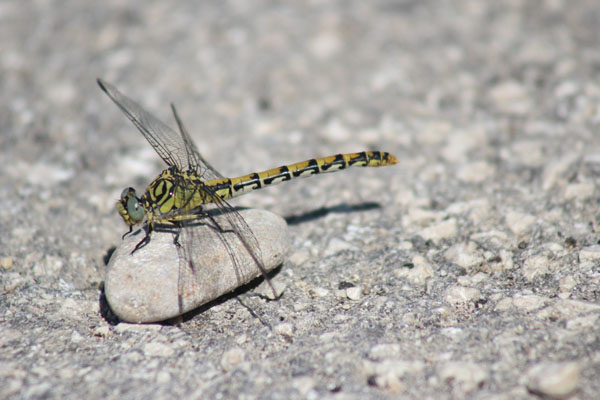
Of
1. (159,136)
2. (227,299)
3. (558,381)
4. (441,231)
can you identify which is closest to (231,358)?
(227,299)

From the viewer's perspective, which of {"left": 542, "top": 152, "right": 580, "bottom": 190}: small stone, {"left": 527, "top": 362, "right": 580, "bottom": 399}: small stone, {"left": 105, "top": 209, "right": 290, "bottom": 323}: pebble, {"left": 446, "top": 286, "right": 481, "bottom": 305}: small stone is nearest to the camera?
{"left": 527, "top": 362, "right": 580, "bottom": 399}: small stone

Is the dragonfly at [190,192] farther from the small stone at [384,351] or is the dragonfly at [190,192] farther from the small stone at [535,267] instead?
the small stone at [535,267]

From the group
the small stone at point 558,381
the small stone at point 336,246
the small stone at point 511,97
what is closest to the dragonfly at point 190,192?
the small stone at point 336,246

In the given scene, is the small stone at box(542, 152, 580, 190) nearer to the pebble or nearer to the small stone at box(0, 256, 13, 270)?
the pebble

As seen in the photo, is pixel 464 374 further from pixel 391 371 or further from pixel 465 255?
pixel 465 255

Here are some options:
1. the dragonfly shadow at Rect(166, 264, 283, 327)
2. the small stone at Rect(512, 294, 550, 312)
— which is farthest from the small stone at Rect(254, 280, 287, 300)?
the small stone at Rect(512, 294, 550, 312)

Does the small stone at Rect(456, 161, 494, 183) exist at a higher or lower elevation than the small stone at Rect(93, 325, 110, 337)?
higher
